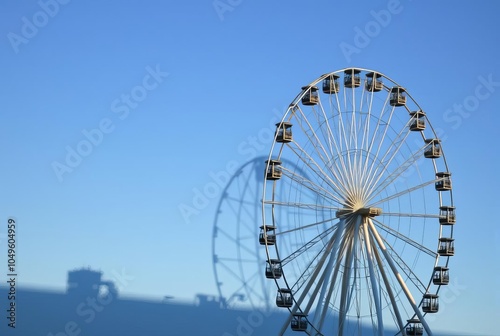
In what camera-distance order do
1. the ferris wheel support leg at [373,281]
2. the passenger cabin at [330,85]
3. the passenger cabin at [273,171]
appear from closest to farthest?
the ferris wheel support leg at [373,281], the passenger cabin at [273,171], the passenger cabin at [330,85]

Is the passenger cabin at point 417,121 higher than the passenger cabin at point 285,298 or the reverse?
higher

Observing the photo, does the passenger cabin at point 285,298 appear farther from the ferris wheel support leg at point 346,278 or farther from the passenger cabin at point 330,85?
the passenger cabin at point 330,85

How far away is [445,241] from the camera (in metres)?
60.2

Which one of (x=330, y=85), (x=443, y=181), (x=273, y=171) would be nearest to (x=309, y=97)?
(x=330, y=85)

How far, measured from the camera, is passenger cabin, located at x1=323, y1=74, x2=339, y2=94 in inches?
2367

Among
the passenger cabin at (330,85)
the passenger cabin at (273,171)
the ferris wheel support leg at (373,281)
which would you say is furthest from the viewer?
the passenger cabin at (330,85)

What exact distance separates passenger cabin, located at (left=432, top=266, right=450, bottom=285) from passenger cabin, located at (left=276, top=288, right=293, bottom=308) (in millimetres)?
8524

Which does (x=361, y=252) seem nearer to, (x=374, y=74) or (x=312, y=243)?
(x=312, y=243)

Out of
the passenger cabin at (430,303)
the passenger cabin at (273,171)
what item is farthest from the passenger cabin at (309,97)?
the passenger cabin at (430,303)

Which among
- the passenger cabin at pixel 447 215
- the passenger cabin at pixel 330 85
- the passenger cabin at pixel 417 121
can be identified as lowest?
the passenger cabin at pixel 447 215

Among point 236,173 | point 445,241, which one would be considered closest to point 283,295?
point 445,241

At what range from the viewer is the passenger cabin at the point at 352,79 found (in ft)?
200

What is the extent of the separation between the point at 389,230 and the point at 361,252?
203cm

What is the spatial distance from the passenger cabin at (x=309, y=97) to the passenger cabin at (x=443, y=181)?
8.84 meters
